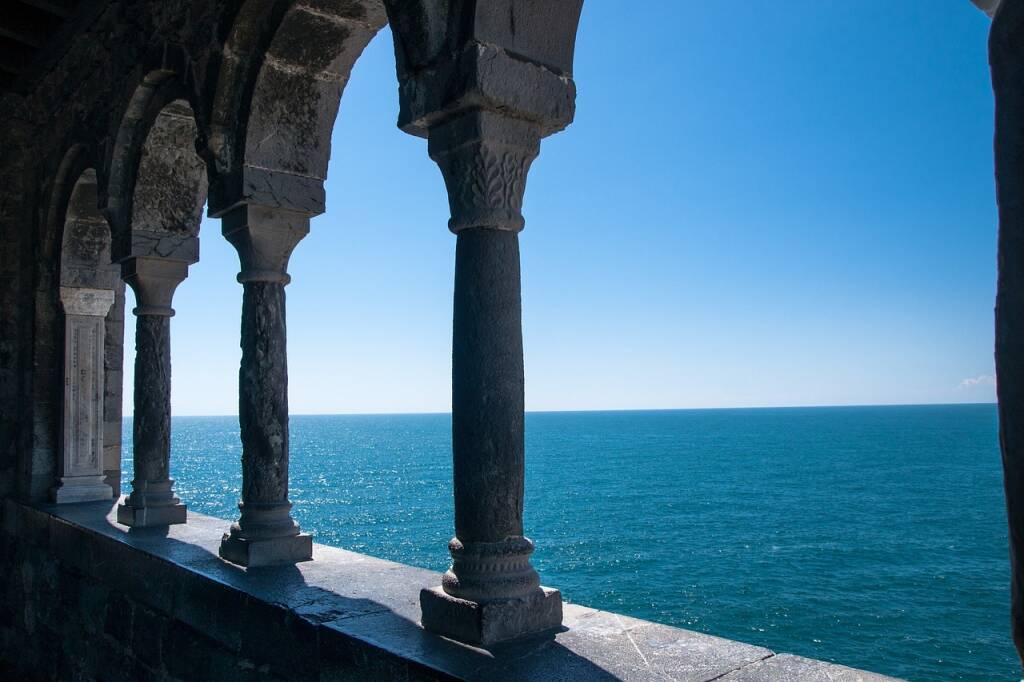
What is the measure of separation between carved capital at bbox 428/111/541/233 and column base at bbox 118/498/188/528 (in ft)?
11.6

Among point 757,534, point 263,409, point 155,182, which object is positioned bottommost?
point 757,534

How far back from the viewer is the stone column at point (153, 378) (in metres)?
5.44

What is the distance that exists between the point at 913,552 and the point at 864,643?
14.2 metres

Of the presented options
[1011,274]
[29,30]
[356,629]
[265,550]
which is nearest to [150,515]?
[265,550]

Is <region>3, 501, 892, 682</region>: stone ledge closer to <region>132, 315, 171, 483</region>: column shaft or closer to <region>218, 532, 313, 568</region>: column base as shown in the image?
<region>218, 532, 313, 568</region>: column base

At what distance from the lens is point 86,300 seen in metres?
6.70

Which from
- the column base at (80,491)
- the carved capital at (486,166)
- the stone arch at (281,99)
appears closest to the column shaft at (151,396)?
the column base at (80,491)

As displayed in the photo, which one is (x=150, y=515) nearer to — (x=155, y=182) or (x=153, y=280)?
(x=153, y=280)

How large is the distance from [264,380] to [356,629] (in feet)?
5.68

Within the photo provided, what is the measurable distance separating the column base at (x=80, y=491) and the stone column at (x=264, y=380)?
9.95ft

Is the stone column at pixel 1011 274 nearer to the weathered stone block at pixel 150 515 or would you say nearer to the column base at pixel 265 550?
Answer: the column base at pixel 265 550

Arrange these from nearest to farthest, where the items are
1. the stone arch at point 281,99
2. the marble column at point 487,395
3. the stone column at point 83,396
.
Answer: the marble column at point 487,395, the stone arch at point 281,99, the stone column at point 83,396

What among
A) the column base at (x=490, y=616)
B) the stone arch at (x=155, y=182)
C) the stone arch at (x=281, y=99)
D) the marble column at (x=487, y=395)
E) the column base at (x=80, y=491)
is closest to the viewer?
the column base at (x=490, y=616)

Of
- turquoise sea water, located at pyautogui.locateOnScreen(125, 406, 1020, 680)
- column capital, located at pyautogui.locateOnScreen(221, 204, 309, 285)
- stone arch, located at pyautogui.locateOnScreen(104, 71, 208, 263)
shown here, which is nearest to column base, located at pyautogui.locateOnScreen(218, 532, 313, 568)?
column capital, located at pyautogui.locateOnScreen(221, 204, 309, 285)
